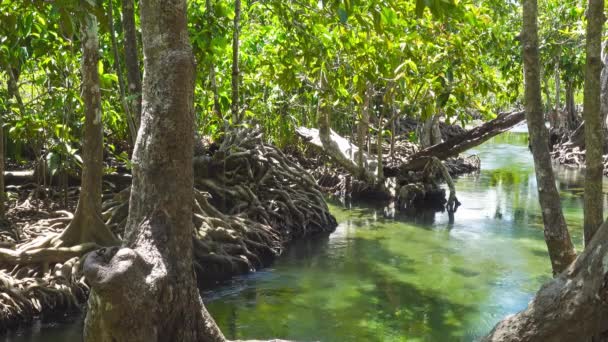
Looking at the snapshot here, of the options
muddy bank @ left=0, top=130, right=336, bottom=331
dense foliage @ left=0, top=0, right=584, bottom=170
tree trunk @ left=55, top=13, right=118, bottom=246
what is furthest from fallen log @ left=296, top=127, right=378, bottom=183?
tree trunk @ left=55, top=13, right=118, bottom=246

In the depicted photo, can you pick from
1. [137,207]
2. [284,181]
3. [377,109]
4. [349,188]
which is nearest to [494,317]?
[137,207]

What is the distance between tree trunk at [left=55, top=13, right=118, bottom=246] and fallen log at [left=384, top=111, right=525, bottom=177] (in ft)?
29.1

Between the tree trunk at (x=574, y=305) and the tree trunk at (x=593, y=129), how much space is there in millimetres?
971

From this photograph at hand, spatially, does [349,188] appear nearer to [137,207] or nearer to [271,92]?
[271,92]

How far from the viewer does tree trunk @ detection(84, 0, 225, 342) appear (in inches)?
157

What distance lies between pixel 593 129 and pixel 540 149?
332 mm

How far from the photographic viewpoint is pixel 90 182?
7402 mm

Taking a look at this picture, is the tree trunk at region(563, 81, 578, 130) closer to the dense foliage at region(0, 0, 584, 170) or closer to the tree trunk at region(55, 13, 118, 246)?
the dense foliage at region(0, 0, 584, 170)

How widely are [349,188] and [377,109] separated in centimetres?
611

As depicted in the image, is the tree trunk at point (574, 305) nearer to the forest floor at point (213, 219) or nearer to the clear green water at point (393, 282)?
the clear green water at point (393, 282)

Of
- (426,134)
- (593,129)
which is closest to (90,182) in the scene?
(593,129)

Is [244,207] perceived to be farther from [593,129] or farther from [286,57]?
[593,129]

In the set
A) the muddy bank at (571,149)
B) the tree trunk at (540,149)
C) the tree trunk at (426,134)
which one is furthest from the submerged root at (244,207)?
the muddy bank at (571,149)

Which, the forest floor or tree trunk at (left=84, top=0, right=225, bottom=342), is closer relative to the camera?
tree trunk at (left=84, top=0, right=225, bottom=342)
